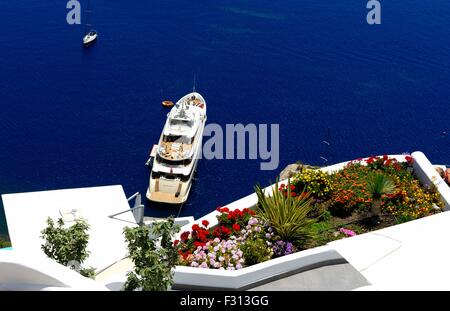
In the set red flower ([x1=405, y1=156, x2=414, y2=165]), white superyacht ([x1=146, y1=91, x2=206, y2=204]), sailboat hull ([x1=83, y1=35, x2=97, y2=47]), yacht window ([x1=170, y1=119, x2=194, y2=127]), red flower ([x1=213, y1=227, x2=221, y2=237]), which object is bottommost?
white superyacht ([x1=146, y1=91, x2=206, y2=204])

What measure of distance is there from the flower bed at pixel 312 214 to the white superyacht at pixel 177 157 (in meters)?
16.4

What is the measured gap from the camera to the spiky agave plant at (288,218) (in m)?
14.6

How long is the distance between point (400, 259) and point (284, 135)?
28044 millimetres

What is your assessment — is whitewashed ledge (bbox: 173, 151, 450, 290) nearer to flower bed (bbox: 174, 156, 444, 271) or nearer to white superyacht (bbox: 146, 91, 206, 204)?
flower bed (bbox: 174, 156, 444, 271)

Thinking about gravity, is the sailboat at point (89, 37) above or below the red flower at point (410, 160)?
below

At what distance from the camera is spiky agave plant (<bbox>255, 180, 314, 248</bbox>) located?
1457 cm

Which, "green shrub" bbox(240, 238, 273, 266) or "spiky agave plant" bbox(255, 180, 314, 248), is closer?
"green shrub" bbox(240, 238, 273, 266)

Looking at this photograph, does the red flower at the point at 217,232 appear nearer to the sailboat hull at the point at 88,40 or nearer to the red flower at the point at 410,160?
the red flower at the point at 410,160

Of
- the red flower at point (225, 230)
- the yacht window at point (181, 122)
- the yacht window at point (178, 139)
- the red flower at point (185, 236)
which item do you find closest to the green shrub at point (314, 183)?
the red flower at point (225, 230)

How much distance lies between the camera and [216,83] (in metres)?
44.8

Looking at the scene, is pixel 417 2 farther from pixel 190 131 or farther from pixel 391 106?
pixel 190 131

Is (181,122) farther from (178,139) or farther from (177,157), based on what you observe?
(177,157)

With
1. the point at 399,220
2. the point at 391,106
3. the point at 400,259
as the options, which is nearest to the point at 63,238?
the point at 400,259

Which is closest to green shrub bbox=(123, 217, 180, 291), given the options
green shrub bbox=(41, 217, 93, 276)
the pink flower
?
green shrub bbox=(41, 217, 93, 276)
